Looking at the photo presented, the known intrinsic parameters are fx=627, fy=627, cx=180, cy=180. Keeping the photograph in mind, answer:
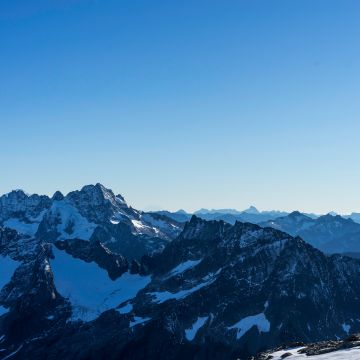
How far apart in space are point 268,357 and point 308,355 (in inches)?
183

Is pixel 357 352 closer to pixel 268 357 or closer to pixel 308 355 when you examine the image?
pixel 308 355

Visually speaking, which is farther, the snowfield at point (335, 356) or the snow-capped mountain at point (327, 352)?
the snow-capped mountain at point (327, 352)

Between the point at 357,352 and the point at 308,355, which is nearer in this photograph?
the point at 357,352

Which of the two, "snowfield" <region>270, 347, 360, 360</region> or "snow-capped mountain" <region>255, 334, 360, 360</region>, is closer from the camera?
"snowfield" <region>270, 347, 360, 360</region>

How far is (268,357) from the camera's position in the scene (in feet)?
233

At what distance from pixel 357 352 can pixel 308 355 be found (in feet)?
20.3

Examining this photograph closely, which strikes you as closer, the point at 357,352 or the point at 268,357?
the point at 357,352

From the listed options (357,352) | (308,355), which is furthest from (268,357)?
(357,352)

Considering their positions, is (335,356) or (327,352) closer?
(335,356)

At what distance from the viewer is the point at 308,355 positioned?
69125 mm

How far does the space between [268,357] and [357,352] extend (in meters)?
10.7
